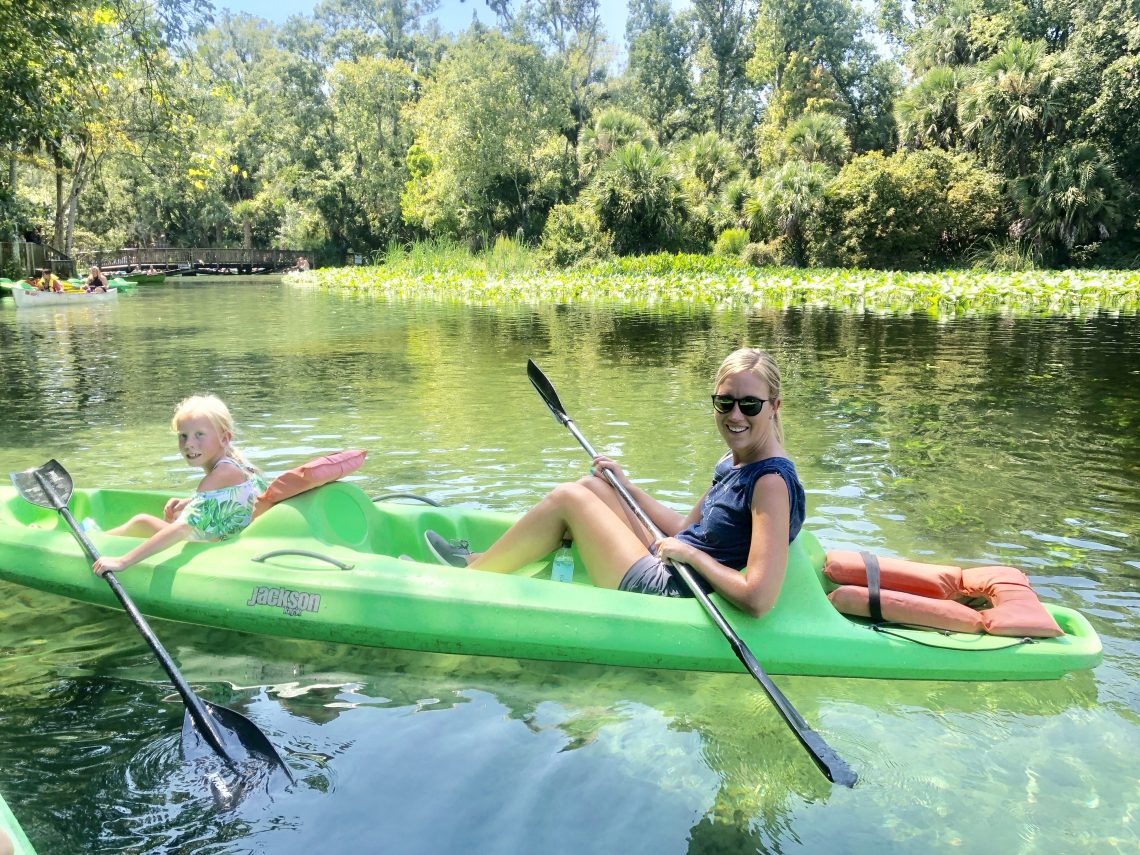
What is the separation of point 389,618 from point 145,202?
161 feet

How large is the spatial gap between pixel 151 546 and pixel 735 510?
2.38m

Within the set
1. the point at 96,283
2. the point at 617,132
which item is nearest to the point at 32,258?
the point at 96,283

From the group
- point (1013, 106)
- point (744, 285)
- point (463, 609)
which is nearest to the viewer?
point (463, 609)

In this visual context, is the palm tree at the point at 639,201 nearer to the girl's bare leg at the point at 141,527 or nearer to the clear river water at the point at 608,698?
the clear river water at the point at 608,698

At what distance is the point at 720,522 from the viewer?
328 centimetres

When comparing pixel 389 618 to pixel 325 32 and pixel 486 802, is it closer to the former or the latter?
pixel 486 802

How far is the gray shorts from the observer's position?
3.57 m

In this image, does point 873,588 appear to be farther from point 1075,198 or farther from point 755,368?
point 1075,198

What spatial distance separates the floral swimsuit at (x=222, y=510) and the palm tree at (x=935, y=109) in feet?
86.0

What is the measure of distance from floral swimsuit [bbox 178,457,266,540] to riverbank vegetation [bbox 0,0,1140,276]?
830 cm

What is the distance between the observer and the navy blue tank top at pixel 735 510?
→ 122 inches

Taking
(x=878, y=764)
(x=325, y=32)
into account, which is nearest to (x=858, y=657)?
(x=878, y=764)

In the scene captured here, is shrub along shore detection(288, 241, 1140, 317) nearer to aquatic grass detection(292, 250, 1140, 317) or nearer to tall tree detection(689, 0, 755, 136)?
aquatic grass detection(292, 250, 1140, 317)

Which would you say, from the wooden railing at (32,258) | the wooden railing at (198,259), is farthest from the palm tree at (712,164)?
the wooden railing at (198,259)
